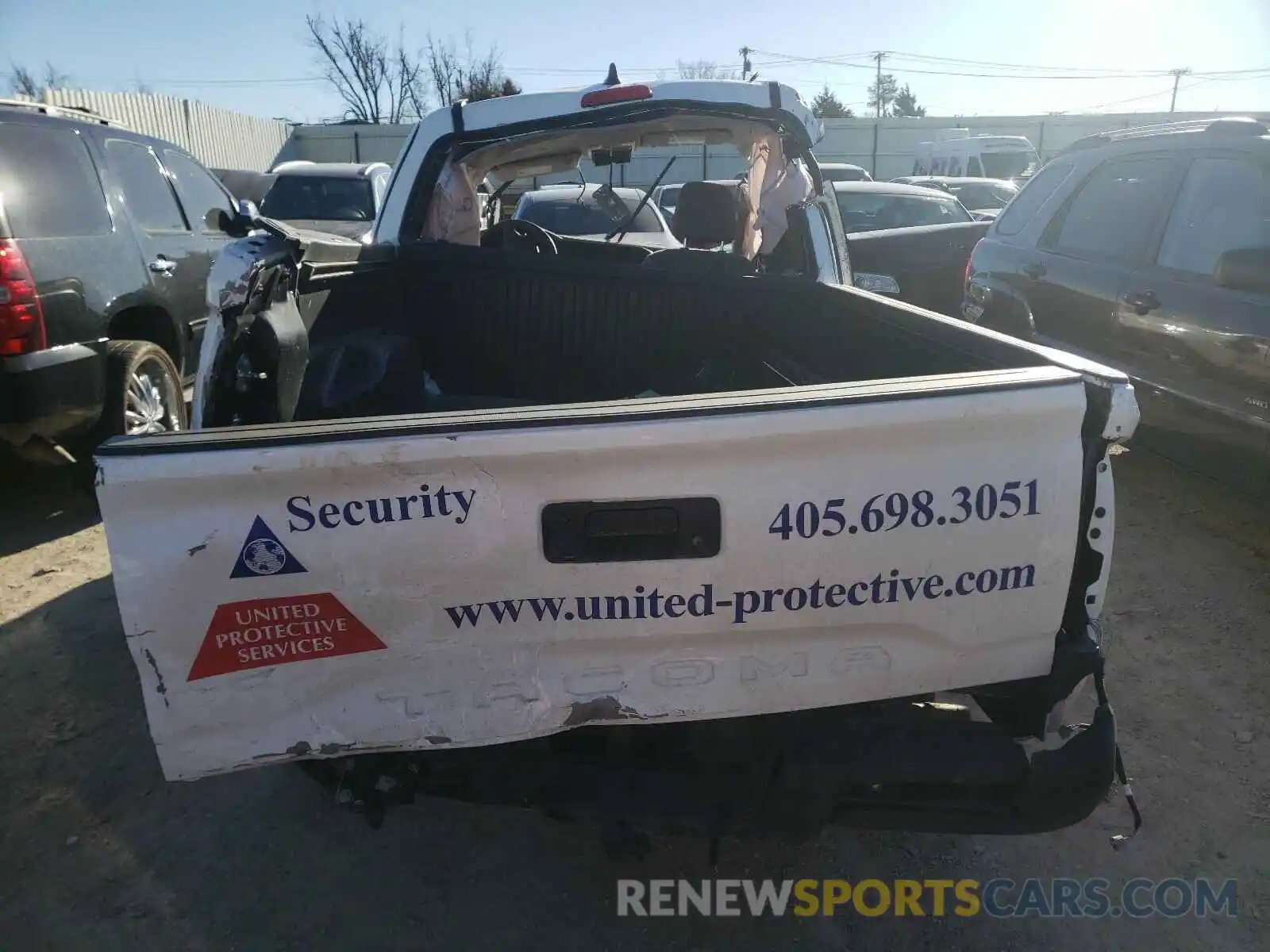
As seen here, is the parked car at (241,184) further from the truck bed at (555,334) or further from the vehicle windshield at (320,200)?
the truck bed at (555,334)

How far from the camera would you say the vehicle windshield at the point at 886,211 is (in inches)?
408

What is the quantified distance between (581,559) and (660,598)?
0.17m

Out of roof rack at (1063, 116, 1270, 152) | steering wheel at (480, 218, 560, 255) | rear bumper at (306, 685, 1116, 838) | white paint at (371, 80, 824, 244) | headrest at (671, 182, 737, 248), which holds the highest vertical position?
white paint at (371, 80, 824, 244)

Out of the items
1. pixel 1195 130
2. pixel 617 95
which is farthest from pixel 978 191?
pixel 617 95

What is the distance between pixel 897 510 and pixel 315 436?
1.09 m

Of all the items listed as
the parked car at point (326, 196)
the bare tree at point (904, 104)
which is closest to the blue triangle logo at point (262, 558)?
the parked car at point (326, 196)

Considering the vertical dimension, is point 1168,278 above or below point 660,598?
above

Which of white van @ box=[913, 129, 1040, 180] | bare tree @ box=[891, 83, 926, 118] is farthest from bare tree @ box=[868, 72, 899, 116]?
white van @ box=[913, 129, 1040, 180]

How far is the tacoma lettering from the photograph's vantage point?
63.2 inches

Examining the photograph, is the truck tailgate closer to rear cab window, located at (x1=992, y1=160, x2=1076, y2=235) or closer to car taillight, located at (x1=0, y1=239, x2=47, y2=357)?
car taillight, located at (x1=0, y1=239, x2=47, y2=357)

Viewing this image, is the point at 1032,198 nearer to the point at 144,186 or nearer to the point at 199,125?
the point at 144,186

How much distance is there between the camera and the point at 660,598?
1709mm

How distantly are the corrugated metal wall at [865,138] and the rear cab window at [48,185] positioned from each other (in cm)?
2080

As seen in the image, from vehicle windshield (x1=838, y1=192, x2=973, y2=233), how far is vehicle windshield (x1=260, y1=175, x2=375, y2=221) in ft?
18.6
